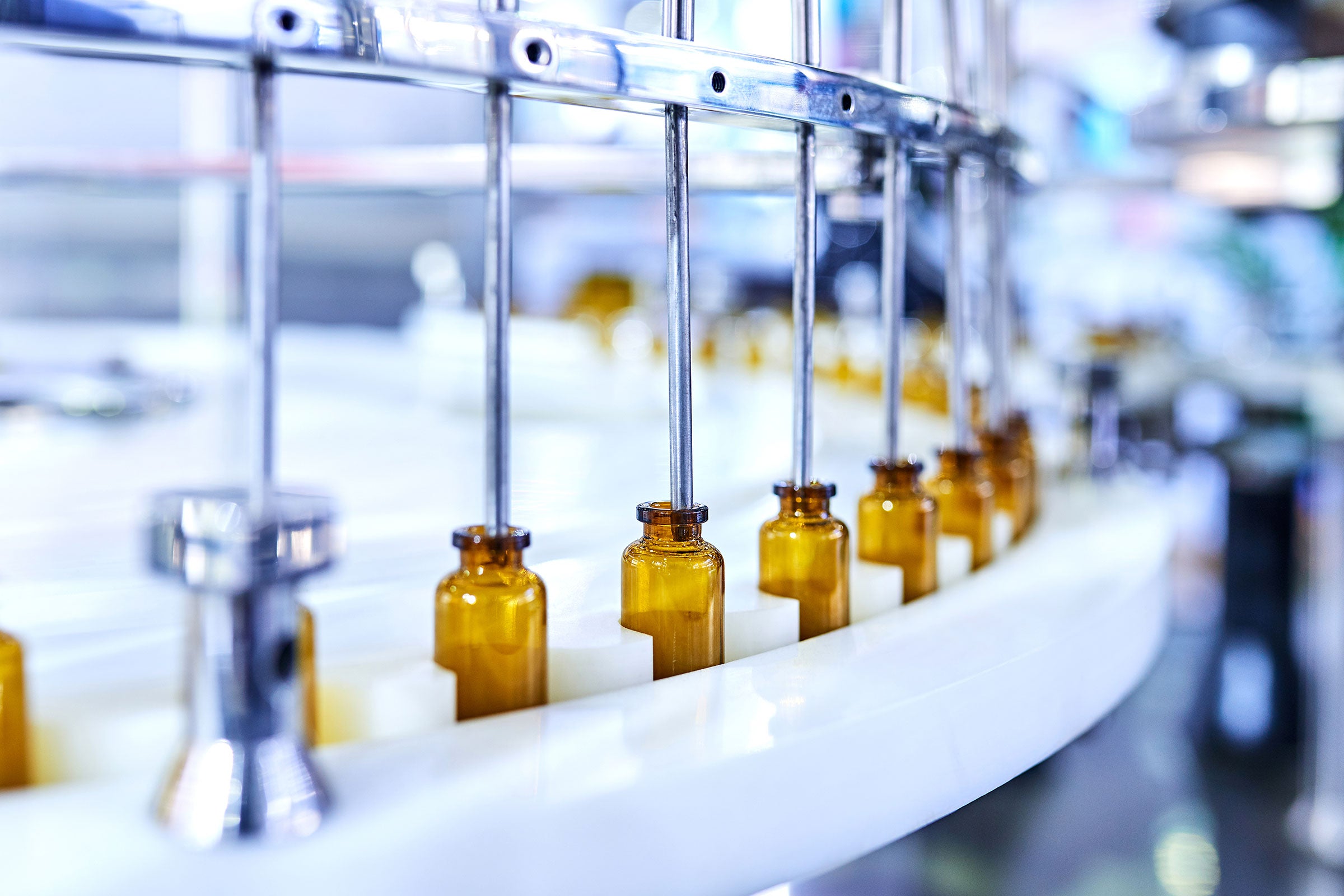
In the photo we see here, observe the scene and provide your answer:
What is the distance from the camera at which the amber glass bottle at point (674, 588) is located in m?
0.38

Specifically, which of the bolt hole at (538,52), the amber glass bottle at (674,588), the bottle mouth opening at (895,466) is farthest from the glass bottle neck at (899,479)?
the bolt hole at (538,52)

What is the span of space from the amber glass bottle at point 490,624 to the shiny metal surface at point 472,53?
5.7 inches

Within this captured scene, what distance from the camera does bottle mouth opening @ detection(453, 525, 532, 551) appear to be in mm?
343

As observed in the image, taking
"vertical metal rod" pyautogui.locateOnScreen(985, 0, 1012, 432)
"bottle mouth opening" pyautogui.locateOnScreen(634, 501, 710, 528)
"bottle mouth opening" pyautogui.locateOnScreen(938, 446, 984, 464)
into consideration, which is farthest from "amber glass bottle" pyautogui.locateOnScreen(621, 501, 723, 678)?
"vertical metal rod" pyautogui.locateOnScreen(985, 0, 1012, 432)

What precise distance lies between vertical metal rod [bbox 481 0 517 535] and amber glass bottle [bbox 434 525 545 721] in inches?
0.4

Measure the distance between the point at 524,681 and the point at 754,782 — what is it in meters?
0.08

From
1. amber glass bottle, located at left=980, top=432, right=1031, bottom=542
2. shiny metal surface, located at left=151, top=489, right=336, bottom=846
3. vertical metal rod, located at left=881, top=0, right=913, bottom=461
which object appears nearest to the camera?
shiny metal surface, located at left=151, top=489, right=336, bottom=846

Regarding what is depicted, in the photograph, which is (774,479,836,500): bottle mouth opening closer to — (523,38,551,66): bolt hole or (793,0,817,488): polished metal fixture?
(793,0,817,488): polished metal fixture

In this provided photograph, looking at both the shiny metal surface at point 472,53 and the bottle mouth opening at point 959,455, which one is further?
the bottle mouth opening at point 959,455

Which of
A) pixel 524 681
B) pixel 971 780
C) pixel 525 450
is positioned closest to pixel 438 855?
pixel 524 681

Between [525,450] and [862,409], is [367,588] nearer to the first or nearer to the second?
[525,450]

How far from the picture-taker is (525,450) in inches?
40.0

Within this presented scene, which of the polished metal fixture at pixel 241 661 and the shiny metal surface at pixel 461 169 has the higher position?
the shiny metal surface at pixel 461 169

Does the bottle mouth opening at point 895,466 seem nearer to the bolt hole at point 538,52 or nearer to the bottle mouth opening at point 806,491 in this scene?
the bottle mouth opening at point 806,491
